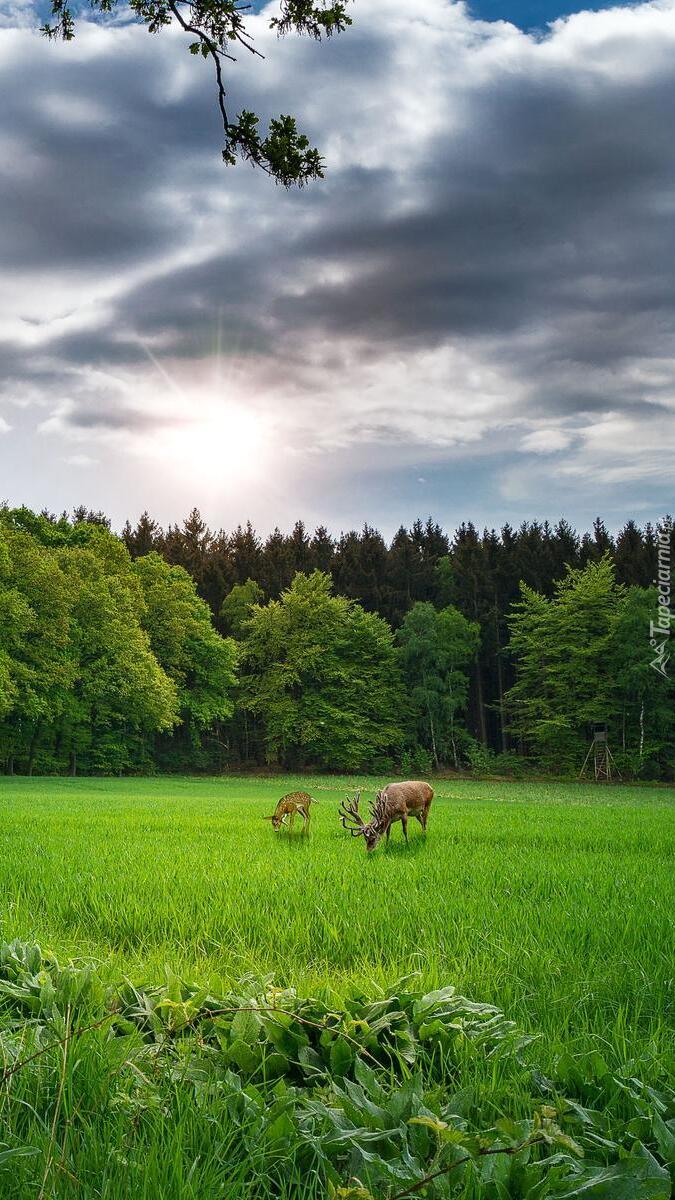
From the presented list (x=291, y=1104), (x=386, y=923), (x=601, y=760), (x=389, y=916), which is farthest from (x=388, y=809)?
(x=601, y=760)

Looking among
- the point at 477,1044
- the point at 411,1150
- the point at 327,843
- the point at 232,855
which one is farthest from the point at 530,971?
the point at 327,843

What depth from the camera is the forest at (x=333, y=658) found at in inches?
1779

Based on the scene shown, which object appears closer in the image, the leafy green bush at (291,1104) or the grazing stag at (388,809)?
the leafy green bush at (291,1104)

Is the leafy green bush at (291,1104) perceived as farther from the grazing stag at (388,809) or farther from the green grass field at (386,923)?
the grazing stag at (388,809)

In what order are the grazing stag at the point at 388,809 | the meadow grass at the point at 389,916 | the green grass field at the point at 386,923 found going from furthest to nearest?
the grazing stag at the point at 388,809 < the meadow grass at the point at 389,916 < the green grass field at the point at 386,923

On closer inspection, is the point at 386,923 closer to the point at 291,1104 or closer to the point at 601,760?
the point at 291,1104

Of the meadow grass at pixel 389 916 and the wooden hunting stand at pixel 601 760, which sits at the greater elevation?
the meadow grass at pixel 389 916

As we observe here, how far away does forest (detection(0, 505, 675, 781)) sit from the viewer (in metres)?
45.2

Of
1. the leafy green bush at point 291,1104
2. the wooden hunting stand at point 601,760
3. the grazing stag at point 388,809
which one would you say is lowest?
the wooden hunting stand at point 601,760

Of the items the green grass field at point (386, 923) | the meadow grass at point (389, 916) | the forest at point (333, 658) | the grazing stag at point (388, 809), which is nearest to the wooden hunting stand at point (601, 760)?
the forest at point (333, 658)

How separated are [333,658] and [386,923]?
56648 mm

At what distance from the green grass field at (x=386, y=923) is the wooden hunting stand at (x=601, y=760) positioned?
4260cm

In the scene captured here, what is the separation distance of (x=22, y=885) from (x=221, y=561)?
77648mm

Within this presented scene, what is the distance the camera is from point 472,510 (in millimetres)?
92062
